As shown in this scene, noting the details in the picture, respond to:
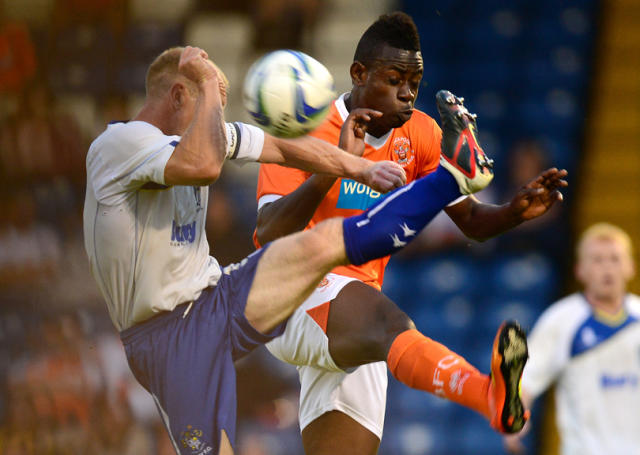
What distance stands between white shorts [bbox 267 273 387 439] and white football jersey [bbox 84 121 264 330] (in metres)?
0.41

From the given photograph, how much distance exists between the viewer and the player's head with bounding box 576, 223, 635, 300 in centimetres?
554

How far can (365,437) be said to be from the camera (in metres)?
3.74

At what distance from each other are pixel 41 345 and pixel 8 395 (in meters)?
0.46

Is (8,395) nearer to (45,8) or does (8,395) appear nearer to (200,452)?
(45,8)

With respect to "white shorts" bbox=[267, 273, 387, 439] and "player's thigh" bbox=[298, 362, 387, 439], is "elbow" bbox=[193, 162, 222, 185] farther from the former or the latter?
"player's thigh" bbox=[298, 362, 387, 439]

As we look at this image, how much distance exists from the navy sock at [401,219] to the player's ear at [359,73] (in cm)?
72

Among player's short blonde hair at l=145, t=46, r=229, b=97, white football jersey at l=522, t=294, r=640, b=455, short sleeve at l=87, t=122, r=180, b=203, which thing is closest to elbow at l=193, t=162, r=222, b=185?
short sleeve at l=87, t=122, r=180, b=203

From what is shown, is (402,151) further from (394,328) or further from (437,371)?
(437,371)

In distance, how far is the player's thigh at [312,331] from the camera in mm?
3449

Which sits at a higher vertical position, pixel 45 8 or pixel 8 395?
pixel 45 8

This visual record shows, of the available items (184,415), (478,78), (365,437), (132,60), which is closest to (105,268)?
(184,415)

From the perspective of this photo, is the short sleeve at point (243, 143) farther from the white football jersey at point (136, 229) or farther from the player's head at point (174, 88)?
the player's head at point (174, 88)

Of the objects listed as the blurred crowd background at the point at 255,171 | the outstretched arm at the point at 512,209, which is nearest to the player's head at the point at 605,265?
the blurred crowd background at the point at 255,171

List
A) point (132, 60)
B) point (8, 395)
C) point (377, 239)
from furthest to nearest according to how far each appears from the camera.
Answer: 1. point (132, 60)
2. point (8, 395)
3. point (377, 239)
